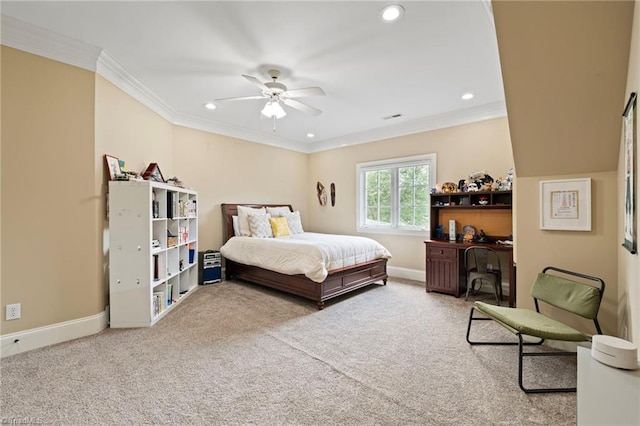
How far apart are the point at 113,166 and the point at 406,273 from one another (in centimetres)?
447

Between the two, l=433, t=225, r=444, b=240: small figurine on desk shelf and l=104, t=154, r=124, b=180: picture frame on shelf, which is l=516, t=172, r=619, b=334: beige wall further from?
l=104, t=154, r=124, b=180: picture frame on shelf

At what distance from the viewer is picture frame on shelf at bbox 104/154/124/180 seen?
9.53 feet

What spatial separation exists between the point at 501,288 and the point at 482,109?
253 cm

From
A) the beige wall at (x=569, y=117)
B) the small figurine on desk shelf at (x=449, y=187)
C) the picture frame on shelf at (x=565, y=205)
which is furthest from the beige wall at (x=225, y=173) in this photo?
the picture frame on shelf at (x=565, y=205)

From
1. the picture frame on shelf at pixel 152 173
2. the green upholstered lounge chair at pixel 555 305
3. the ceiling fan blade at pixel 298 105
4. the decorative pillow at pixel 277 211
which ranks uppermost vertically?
the ceiling fan blade at pixel 298 105

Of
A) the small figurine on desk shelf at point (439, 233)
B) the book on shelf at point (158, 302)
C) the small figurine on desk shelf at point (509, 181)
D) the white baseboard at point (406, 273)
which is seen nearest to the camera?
the book on shelf at point (158, 302)

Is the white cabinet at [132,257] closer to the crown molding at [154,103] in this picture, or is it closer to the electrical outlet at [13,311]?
the electrical outlet at [13,311]

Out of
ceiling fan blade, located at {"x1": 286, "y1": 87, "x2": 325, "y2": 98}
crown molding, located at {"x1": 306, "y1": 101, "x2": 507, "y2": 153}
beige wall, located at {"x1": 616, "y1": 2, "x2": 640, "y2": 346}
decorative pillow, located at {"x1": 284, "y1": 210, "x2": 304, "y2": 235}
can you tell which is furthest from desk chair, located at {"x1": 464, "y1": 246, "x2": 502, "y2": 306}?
decorative pillow, located at {"x1": 284, "y1": 210, "x2": 304, "y2": 235}

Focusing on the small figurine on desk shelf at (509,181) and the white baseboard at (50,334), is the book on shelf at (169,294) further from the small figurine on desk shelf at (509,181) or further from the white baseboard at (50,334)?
the small figurine on desk shelf at (509,181)

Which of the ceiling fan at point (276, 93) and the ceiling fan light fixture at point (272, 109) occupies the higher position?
the ceiling fan at point (276, 93)

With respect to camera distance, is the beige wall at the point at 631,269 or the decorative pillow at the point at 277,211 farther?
the decorative pillow at the point at 277,211

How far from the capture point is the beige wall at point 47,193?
2363 mm

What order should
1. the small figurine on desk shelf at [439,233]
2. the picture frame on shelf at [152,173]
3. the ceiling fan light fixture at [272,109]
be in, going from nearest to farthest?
the ceiling fan light fixture at [272,109]
the picture frame on shelf at [152,173]
the small figurine on desk shelf at [439,233]

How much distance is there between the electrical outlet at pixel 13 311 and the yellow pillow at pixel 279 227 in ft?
10.0
